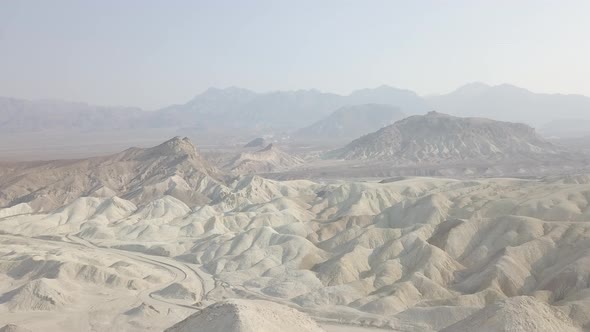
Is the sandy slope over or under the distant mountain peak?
under

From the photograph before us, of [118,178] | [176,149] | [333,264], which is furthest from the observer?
[176,149]

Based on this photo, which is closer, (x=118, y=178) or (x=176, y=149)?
(x=118, y=178)

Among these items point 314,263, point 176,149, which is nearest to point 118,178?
point 176,149

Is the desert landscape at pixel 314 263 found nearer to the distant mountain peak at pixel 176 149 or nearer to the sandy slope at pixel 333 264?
the sandy slope at pixel 333 264

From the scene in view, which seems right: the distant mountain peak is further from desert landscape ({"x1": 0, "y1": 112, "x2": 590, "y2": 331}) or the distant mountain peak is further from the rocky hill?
desert landscape ({"x1": 0, "y1": 112, "x2": 590, "y2": 331})

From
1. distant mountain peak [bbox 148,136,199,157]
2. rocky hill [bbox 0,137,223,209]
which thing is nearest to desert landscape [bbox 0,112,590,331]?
rocky hill [bbox 0,137,223,209]

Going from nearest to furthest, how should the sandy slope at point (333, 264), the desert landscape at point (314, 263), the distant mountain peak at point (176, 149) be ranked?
the desert landscape at point (314, 263)
the sandy slope at point (333, 264)
the distant mountain peak at point (176, 149)

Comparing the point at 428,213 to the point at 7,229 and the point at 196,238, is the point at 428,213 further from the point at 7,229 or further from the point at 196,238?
the point at 7,229

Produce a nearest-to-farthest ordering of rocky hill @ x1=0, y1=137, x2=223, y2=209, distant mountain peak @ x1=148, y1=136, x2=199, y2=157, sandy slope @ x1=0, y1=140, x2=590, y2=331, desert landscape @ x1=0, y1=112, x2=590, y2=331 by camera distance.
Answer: desert landscape @ x1=0, y1=112, x2=590, y2=331, sandy slope @ x1=0, y1=140, x2=590, y2=331, rocky hill @ x1=0, y1=137, x2=223, y2=209, distant mountain peak @ x1=148, y1=136, x2=199, y2=157

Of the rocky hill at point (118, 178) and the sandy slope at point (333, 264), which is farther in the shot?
the rocky hill at point (118, 178)

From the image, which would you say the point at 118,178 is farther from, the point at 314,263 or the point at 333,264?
the point at 333,264

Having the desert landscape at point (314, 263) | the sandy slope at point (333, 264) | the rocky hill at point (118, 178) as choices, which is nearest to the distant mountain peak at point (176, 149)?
the rocky hill at point (118, 178)

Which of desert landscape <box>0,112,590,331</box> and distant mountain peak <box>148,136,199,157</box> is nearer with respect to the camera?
desert landscape <box>0,112,590,331</box>

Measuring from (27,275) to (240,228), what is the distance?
40789mm
